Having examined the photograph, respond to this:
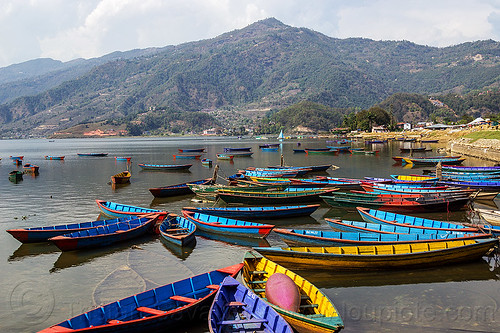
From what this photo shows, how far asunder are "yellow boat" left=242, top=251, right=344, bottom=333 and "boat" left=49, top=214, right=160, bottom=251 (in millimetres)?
9223

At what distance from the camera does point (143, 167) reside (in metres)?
60.6

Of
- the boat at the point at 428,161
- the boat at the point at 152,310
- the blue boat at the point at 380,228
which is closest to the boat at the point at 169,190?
the blue boat at the point at 380,228

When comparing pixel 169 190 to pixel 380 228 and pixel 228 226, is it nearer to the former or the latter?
pixel 228 226

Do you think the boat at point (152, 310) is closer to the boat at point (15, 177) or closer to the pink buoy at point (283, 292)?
the pink buoy at point (283, 292)

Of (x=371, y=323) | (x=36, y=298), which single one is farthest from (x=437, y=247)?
(x=36, y=298)

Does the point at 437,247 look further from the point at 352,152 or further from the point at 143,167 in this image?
the point at 352,152

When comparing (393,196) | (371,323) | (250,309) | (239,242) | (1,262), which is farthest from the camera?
(393,196)

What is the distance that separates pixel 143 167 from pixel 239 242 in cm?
4367

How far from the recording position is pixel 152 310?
1086 centimetres

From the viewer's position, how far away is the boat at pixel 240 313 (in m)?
9.73

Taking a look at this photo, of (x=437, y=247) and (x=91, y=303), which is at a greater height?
(x=437, y=247)

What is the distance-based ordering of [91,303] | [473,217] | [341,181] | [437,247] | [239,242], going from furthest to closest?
[341,181] → [473,217] → [239,242] → [437,247] → [91,303]

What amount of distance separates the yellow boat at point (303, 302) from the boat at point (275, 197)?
13620 mm

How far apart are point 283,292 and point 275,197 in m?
16.6
